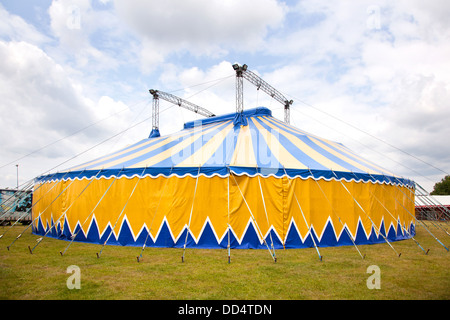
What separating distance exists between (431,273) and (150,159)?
5.93 meters

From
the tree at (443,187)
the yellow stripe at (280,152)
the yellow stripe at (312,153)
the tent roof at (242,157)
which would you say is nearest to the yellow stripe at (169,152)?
the tent roof at (242,157)

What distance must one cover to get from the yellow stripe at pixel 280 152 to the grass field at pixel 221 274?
187 cm

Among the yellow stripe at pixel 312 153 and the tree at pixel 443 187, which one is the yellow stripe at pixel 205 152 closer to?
the yellow stripe at pixel 312 153

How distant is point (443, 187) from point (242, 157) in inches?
1992

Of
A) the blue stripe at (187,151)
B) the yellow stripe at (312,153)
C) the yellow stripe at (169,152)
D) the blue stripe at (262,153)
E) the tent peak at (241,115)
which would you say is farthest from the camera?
the tent peak at (241,115)

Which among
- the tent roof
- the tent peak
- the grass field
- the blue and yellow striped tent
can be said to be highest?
the tent peak

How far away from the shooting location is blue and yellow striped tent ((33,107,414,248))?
5852 millimetres

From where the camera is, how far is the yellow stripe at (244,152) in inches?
243

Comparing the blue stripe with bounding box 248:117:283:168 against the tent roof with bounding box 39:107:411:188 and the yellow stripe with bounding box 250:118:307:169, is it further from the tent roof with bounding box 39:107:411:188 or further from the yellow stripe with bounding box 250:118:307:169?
the yellow stripe with bounding box 250:118:307:169

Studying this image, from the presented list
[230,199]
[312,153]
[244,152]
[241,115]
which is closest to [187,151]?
[244,152]

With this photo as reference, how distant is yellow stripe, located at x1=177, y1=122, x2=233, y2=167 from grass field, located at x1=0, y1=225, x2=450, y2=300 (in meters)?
1.90

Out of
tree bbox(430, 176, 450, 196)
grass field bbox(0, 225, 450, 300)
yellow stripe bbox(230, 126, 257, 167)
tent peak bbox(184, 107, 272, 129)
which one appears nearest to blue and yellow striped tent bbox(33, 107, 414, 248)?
yellow stripe bbox(230, 126, 257, 167)
